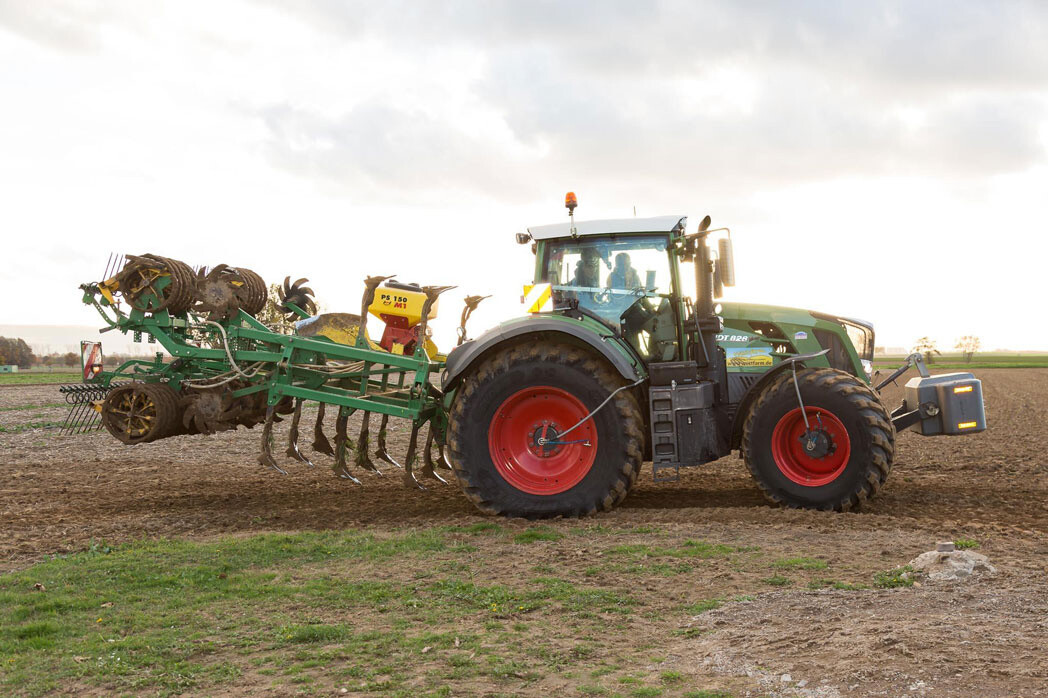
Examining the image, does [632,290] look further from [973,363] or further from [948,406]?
[973,363]

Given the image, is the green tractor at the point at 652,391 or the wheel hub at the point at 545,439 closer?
the green tractor at the point at 652,391

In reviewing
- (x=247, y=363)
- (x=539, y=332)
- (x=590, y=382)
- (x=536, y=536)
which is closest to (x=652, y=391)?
(x=590, y=382)

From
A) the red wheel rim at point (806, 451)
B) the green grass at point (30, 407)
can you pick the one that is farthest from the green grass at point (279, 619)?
the green grass at point (30, 407)

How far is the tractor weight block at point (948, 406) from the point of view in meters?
9.14

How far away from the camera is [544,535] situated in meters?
7.96

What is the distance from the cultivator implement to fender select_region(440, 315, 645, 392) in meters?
0.50

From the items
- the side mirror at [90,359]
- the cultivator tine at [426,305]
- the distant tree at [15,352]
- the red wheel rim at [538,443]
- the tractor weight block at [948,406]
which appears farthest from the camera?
the distant tree at [15,352]

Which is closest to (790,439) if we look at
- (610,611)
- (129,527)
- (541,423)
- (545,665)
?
(541,423)

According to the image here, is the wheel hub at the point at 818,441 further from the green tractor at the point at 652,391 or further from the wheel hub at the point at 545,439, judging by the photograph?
the wheel hub at the point at 545,439

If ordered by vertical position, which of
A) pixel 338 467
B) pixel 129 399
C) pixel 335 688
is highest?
pixel 129 399

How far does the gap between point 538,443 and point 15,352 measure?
242ft

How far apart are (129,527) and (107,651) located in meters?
3.88

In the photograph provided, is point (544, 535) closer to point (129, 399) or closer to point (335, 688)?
point (335, 688)

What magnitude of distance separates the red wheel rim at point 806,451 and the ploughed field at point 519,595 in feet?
1.56
